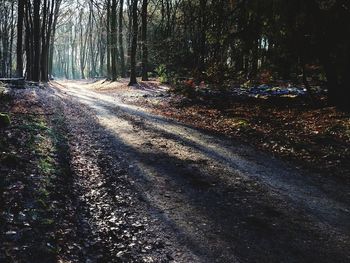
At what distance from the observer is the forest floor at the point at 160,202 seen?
4.62m

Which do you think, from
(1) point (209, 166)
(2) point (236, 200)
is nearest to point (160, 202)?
(2) point (236, 200)

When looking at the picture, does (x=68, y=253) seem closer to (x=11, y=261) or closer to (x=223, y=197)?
(x=11, y=261)

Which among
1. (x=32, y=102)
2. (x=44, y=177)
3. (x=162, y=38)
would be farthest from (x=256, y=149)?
(x=162, y=38)

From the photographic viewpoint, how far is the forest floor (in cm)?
462

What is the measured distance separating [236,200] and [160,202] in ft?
4.09

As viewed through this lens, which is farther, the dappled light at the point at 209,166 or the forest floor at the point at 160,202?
the dappled light at the point at 209,166

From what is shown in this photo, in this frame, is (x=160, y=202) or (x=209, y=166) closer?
(x=160, y=202)

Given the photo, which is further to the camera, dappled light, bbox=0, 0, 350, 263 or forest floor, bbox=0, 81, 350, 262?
dappled light, bbox=0, 0, 350, 263

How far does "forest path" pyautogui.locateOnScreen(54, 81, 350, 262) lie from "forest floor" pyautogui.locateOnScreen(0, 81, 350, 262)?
18 millimetres

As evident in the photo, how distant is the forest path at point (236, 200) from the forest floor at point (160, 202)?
2 centimetres

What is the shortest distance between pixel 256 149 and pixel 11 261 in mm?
7188

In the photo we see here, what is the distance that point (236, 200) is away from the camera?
6258 mm

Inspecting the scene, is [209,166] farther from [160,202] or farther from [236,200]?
[160,202]

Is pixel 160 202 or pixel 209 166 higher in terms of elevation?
pixel 209 166
